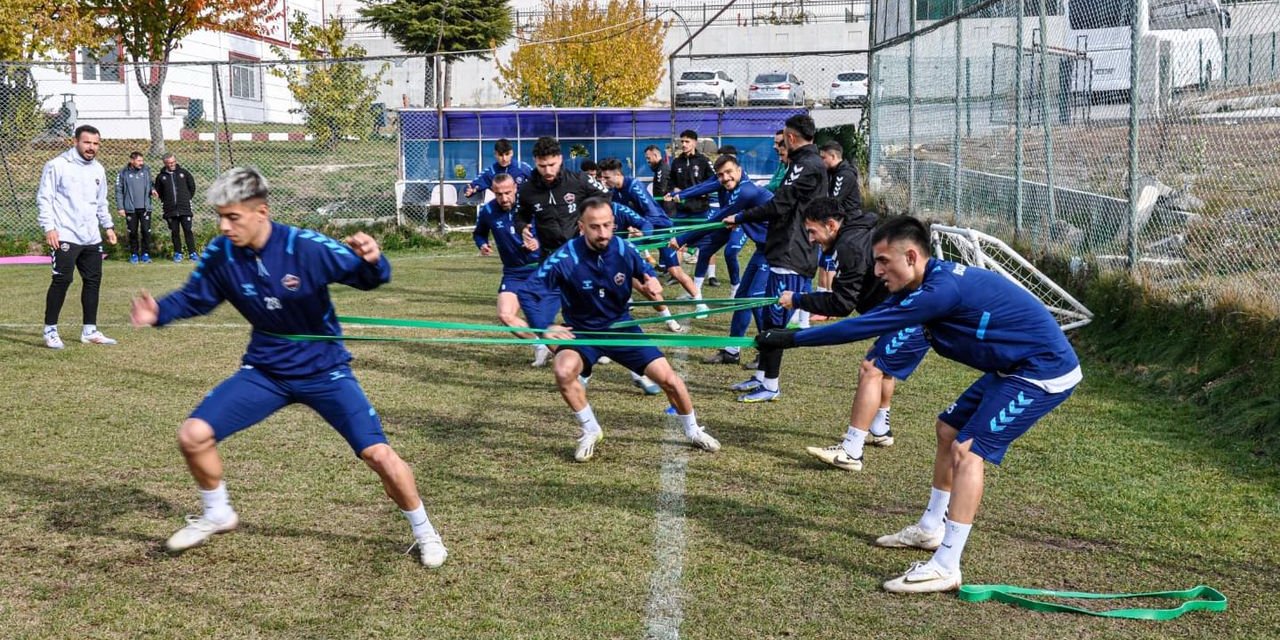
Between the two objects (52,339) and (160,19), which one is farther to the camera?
(160,19)

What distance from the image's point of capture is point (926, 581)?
4.98 metres

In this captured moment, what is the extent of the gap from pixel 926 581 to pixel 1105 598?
31.2 inches

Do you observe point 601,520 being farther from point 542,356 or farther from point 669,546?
point 542,356

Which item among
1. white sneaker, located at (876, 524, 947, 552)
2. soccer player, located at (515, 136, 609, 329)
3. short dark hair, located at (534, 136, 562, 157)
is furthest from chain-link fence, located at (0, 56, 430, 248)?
white sneaker, located at (876, 524, 947, 552)

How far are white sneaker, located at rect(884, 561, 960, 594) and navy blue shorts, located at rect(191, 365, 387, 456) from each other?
8.11ft

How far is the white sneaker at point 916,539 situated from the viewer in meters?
5.57

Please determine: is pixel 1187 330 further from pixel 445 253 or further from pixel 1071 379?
pixel 445 253

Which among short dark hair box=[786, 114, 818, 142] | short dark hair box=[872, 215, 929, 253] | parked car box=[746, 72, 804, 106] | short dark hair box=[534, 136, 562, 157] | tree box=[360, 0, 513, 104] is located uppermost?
tree box=[360, 0, 513, 104]

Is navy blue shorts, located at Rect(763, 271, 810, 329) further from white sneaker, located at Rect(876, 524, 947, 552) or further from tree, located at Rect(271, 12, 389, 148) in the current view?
tree, located at Rect(271, 12, 389, 148)

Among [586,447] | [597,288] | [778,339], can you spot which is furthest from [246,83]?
[778,339]

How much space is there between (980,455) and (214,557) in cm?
369

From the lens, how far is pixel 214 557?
543cm

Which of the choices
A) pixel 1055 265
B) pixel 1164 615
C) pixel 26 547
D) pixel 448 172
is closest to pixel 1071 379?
pixel 1164 615

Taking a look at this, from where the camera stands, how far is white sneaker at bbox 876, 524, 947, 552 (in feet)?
18.3
